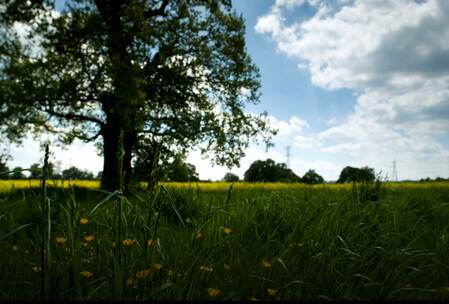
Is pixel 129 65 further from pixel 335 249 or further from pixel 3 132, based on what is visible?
pixel 335 249

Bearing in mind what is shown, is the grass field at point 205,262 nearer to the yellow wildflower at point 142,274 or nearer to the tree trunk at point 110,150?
the yellow wildflower at point 142,274

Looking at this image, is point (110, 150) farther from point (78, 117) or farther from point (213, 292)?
point (213, 292)

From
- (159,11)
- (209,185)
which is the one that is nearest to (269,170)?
(209,185)

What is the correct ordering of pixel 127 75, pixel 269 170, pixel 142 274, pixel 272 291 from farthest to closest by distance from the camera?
pixel 269 170
pixel 127 75
pixel 272 291
pixel 142 274

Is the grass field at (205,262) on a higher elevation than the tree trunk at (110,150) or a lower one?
lower

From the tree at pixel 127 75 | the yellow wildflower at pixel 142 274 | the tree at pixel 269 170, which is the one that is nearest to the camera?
the yellow wildflower at pixel 142 274

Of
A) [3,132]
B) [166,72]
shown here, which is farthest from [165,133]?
[3,132]

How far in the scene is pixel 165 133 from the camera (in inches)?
743

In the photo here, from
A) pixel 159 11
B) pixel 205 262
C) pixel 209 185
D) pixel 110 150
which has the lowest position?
pixel 205 262

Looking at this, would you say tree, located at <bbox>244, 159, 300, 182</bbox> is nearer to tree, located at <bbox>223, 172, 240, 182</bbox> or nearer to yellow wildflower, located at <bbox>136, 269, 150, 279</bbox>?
tree, located at <bbox>223, 172, 240, 182</bbox>

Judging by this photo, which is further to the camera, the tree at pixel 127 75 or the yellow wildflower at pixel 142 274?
the tree at pixel 127 75

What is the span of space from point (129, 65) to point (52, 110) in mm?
4260

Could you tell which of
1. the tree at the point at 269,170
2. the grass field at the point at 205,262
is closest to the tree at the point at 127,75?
the grass field at the point at 205,262

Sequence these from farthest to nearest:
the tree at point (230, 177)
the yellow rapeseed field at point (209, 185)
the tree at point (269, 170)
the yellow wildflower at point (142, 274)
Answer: the tree at point (269, 170) → the tree at point (230, 177) → the yellow rapeseed field at point (209, 185) → the yellow wildflower at point (142, 274)
